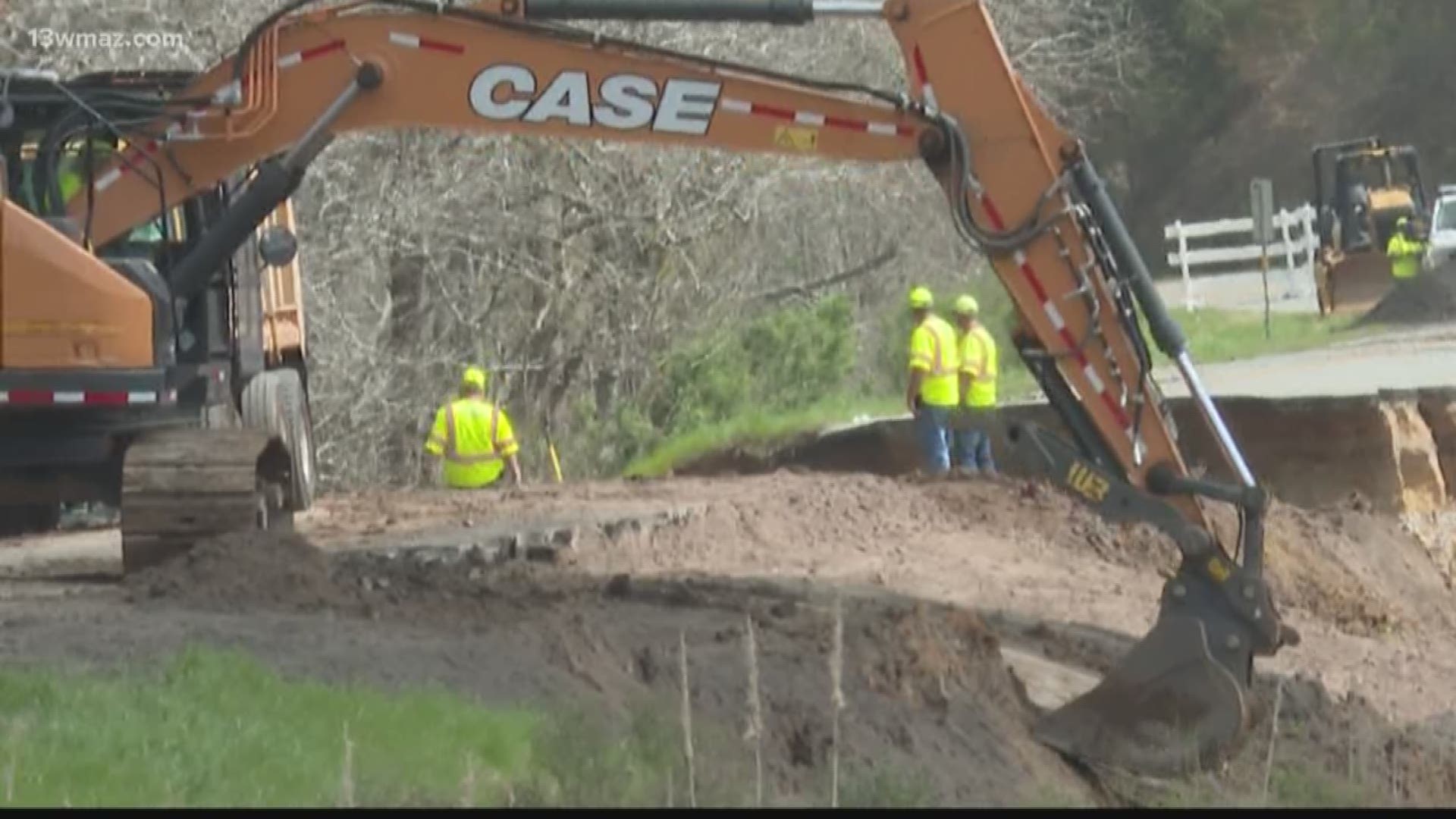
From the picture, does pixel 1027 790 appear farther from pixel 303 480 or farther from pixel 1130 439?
pixel 303 480

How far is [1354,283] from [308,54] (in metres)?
27.9

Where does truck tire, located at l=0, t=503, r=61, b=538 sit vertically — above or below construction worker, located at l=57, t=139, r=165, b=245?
below

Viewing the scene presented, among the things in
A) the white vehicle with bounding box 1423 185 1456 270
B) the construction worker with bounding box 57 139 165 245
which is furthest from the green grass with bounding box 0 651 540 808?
the white vehicle with bounding box 1423 185 1456 270

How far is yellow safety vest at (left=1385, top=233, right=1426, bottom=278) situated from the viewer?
1563 inches

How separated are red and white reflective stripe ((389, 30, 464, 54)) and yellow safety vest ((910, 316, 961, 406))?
1000 centimetres

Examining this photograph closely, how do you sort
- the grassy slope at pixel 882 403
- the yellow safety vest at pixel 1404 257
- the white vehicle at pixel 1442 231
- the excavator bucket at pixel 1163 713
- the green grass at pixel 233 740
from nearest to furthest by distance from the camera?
the green grass at pixel 233 740 → the excavator bucket at pixel 1163 713 → the grassy slope at pixel 882 403 → the yellow safety vest at pixel 1404 257 → the white vehicle at pixel 1442 231

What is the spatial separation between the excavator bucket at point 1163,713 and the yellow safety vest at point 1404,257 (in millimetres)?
28389

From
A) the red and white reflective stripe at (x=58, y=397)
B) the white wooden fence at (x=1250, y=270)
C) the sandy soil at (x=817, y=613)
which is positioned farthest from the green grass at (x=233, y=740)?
the white wooden fence at (x=1250, y=270)

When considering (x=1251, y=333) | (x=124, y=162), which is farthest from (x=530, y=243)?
(x=124, y=162)

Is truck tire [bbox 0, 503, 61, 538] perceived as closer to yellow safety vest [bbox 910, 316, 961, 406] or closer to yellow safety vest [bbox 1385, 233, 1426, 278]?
yellow safety vest [bbox 910, 316, 961, 406]

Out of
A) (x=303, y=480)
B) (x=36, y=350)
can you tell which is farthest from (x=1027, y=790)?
(x=303, y=480)

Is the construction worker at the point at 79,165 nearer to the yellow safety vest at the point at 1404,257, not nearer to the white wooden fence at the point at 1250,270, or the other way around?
the yellow safety vest at the point at 1404,257

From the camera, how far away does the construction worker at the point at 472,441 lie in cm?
2189

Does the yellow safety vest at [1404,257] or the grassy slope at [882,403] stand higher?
the yellow safety vest at [1404,257]
